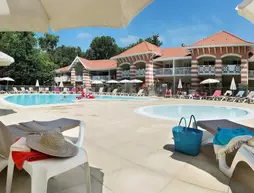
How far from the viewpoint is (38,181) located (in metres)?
1.74

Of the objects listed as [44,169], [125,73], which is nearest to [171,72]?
[125,73]

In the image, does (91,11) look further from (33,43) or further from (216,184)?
(33,43)

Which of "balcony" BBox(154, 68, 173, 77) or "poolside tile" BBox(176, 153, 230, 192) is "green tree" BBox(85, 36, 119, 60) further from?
"poolside tile" BBox(176, 153, 230, 192)

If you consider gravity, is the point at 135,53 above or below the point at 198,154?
above

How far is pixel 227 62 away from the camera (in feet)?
74.2

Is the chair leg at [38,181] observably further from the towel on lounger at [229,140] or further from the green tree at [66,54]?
the green tree at [66,54]

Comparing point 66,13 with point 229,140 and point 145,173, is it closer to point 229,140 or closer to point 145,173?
A: point 145,173

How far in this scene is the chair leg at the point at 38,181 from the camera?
1732mm

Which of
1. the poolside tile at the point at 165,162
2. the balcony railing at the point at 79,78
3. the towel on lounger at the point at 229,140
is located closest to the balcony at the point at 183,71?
the balcony railing at the point at 79,78

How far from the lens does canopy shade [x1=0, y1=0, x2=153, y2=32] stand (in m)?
2.52

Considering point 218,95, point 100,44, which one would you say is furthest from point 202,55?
point 100,44

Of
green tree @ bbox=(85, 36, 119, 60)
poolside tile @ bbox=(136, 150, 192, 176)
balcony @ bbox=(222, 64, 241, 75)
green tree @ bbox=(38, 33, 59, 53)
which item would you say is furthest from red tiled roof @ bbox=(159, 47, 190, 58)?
green tree @ bbox=(38, 33, 59, 53)

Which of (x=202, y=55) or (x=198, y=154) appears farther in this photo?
(x=202, y=55)

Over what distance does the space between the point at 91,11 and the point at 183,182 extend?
2568 mm
